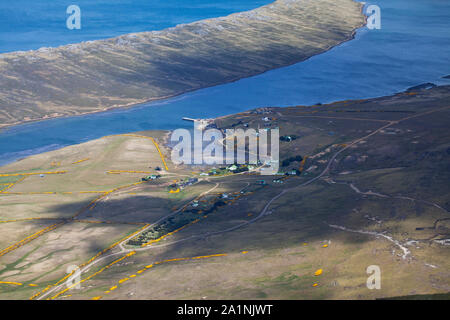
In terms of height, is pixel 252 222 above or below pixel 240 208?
below

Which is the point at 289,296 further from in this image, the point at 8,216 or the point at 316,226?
the point at 8,216

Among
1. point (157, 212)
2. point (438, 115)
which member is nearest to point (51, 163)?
point (157, 212)

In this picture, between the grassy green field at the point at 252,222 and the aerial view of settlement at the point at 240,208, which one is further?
the aerial view of settlement at the point at 240,208

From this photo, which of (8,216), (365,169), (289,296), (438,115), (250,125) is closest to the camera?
(289,296)

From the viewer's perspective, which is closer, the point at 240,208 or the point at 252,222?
the point at 252,222

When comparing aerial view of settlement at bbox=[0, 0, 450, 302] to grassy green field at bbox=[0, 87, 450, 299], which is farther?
aerial view of settlement at bbox=[0, 0, 450, 302]

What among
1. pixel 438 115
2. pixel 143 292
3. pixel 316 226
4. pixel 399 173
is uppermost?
pixel 438 115

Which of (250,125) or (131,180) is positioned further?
(250,125)

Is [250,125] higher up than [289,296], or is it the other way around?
[250,125]

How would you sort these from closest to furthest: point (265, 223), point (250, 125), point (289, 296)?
point (289, 296) < point (265, 223) < point (250, 125)
